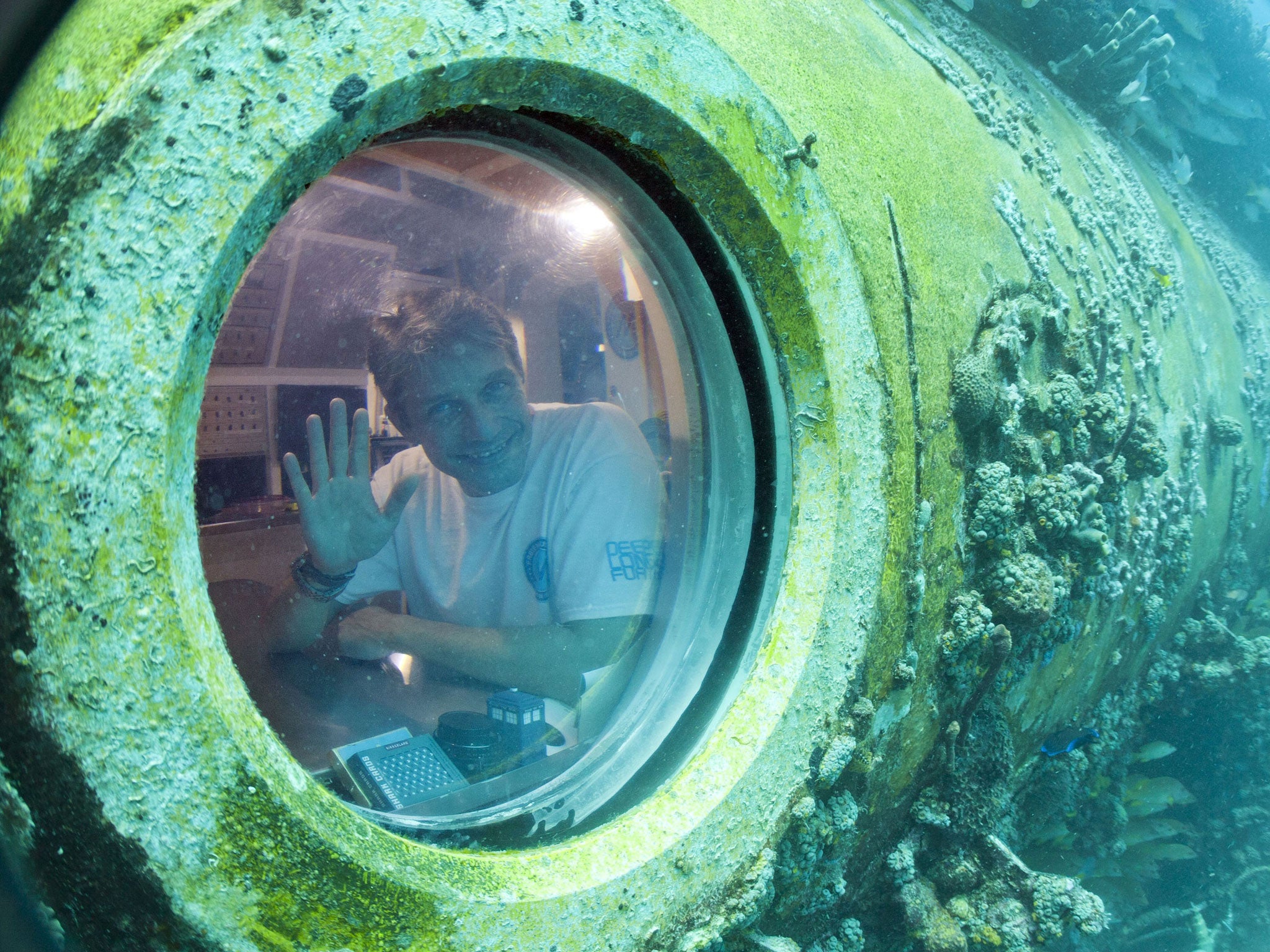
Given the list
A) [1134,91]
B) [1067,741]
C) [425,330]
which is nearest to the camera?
[425,330]

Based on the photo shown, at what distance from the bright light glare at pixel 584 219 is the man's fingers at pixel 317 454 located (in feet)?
1.99

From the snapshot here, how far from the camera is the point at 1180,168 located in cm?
471

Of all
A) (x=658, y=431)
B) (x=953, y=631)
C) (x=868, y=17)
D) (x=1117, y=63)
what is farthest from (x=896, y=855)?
(x=1117, y=63)

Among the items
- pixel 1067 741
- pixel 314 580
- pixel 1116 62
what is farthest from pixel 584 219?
pixel 1116 62

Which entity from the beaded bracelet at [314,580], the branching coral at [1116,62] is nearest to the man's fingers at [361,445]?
the beaded bracelet at [314,580]

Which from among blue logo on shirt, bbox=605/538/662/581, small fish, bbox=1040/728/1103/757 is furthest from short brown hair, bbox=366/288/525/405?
small fish, bbox=1040/728/1103/757

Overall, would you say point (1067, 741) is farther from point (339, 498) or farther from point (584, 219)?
point (339, 498)

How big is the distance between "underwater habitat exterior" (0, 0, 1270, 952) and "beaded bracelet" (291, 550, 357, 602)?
10.7 inches

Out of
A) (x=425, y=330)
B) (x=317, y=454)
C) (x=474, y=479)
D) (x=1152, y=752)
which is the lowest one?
(x=317, y=454)

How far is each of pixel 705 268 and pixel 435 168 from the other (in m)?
0.57

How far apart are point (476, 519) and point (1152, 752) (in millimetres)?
3830

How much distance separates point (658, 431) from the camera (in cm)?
165

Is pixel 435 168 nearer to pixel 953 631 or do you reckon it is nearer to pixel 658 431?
pixel 658 431

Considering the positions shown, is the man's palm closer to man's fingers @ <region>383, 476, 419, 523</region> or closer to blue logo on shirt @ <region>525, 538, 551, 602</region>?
man's fingers @ <region>383, 476, 419, 523</region>
